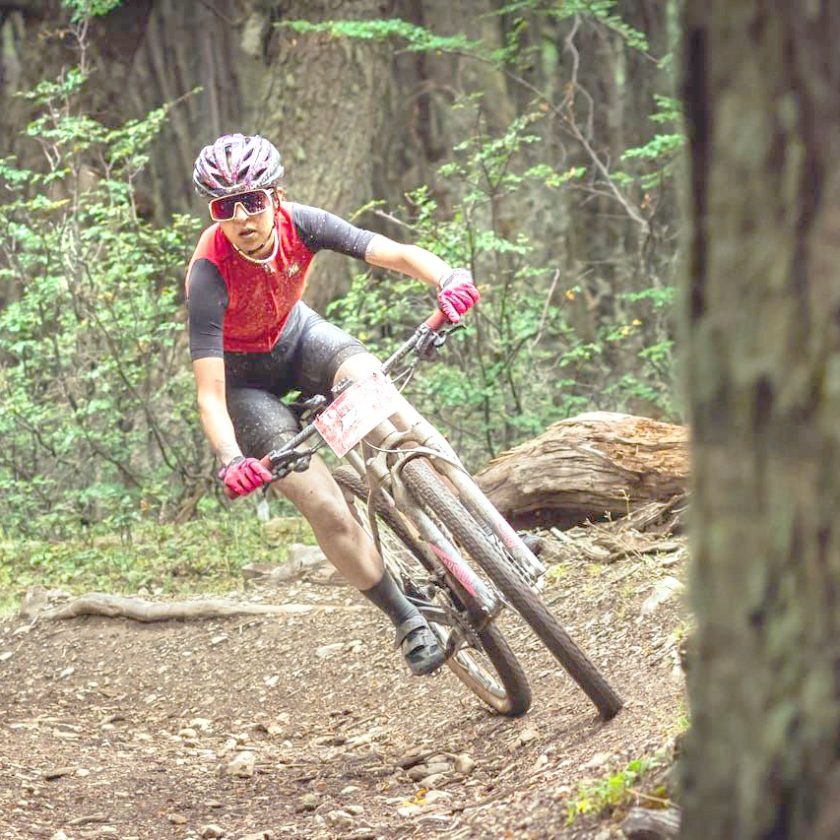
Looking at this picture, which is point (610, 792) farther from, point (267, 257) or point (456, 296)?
point (267, 257)

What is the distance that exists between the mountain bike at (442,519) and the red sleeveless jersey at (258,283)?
0.53m

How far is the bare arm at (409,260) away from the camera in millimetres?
4785

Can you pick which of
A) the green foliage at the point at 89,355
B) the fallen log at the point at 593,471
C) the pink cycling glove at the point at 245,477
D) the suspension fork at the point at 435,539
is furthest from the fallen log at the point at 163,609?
the pink cycling glove at the point at 245,477

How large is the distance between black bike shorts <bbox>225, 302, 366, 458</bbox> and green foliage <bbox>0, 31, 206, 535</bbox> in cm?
476

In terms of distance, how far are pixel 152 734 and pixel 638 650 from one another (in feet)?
7.77

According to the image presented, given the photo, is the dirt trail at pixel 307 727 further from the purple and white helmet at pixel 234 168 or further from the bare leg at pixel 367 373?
the purple and white helmet at pixel 234 168

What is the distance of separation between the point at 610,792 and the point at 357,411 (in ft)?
6.00

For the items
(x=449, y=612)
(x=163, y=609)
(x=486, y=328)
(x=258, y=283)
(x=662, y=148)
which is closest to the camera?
(x=449, y=612)

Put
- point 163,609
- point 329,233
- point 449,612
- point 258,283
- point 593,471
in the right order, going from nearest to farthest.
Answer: point 449,612, point 258,283, point 329,233, point 593,471, point 163,609

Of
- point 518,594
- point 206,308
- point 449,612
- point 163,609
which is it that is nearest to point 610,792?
point 518,594

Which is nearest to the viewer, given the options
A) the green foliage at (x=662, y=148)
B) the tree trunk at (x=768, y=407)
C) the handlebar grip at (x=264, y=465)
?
the tree trunk at (x=768, y=407)

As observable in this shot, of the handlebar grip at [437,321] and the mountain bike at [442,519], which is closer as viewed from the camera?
the mountain bike at [442,519]

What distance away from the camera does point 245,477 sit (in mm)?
4234

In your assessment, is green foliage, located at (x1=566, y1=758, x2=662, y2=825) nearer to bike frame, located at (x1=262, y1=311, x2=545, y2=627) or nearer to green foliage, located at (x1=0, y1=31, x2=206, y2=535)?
bike frame, located at (x1=262, y1=311, x2=545, y2=627)
